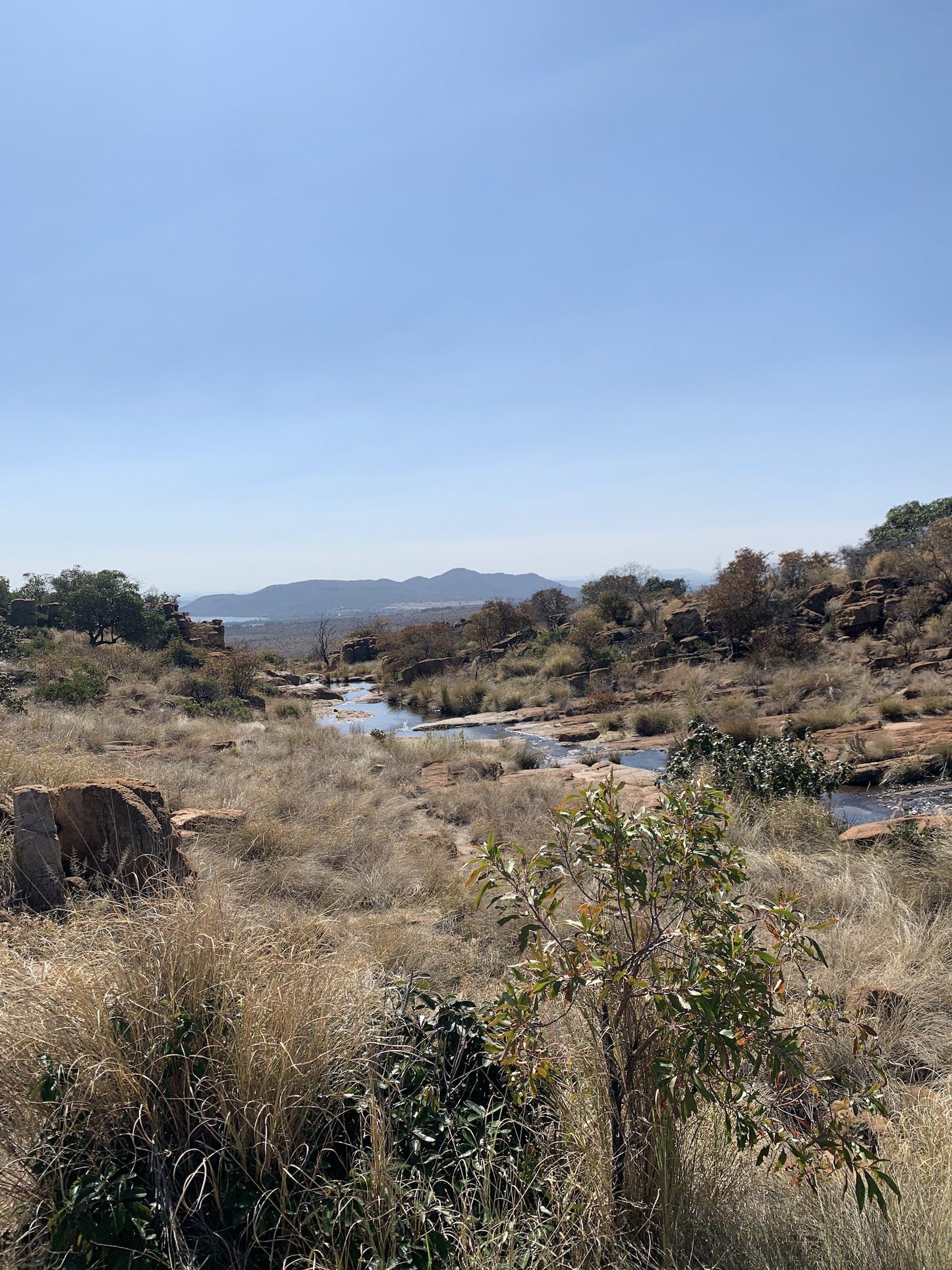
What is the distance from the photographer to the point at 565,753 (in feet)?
50.0

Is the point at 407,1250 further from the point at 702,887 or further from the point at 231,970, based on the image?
the point at 702,887

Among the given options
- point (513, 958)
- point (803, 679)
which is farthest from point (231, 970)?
point (803, 679)

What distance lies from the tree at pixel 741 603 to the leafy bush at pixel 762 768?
13.9 metres

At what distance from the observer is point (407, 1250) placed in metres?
1.95

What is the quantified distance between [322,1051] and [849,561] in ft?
103

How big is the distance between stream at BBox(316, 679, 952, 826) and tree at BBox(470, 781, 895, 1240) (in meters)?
7.01

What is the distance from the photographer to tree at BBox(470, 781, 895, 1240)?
186cm

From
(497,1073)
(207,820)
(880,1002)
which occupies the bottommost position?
(880,1002)

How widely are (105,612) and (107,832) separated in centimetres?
2419

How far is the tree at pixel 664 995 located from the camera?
1855mm

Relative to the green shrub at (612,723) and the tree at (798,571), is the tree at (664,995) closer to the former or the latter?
the green shrub at (612,723)

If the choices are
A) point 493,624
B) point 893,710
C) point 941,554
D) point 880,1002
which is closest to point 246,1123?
point 880,1002

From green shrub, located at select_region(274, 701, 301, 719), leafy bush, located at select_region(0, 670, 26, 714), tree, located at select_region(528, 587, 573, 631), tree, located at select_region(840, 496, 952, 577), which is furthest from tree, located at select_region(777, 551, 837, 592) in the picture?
leafy bush, located at select_region(0, 670, 26, 714)

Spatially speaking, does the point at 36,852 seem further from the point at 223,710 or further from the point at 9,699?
the point at 223,710
